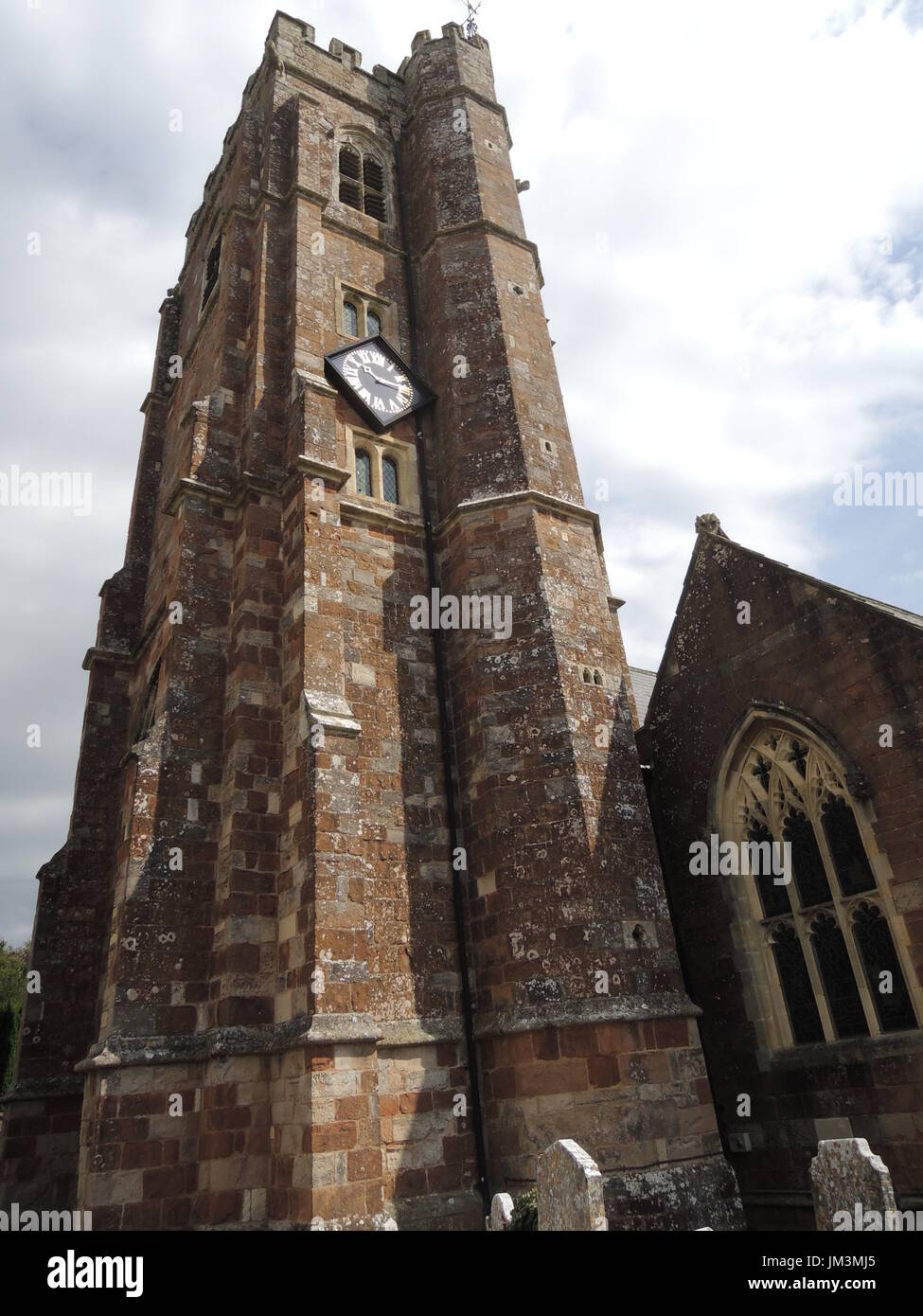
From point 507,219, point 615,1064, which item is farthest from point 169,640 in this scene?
point 507,219

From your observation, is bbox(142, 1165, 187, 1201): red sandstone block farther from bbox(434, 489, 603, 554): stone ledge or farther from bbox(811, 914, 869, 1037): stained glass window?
bbox(434, 489, 603, 554): stone ledge

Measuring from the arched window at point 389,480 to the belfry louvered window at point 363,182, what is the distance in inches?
278

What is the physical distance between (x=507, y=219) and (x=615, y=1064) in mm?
15490

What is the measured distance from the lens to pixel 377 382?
48.5 ft

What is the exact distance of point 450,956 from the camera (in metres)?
10.4

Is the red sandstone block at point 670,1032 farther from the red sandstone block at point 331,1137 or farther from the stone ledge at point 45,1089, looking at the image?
the stone ledge at point 45,1089

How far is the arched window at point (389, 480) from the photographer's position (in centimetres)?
1403

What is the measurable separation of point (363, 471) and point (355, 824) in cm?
680

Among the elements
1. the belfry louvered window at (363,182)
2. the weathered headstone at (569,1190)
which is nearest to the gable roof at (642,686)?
the belfry louvered window at (363,182)

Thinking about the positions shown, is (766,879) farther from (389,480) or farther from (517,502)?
(389,480)

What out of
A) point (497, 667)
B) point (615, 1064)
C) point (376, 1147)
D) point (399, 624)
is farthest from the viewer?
point (399, 624)

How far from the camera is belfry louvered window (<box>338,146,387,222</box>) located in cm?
1809

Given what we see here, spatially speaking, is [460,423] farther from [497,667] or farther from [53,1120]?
[53,1120]
